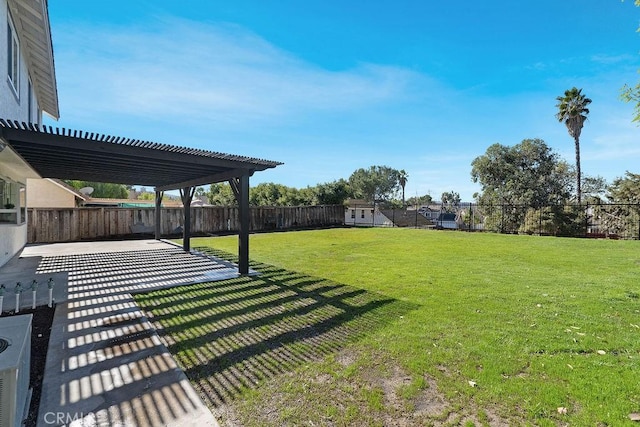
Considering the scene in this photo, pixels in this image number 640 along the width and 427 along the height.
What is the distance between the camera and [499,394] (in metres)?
2.53

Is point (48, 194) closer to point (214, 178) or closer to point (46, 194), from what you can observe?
point (46, 194)

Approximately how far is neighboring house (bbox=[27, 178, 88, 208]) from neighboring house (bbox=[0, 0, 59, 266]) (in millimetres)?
7694

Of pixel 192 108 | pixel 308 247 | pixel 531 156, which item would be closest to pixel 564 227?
pixel 531 156

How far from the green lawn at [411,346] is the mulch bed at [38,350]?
3.61 feet

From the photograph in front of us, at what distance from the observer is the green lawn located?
2369 millimetres

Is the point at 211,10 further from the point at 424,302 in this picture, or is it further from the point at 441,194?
the point at 441,194

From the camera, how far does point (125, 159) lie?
6.84 meters

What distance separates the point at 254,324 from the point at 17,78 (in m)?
7.96

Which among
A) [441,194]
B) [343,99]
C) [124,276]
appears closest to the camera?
[124,276]

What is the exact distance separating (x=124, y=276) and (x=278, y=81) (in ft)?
32.9

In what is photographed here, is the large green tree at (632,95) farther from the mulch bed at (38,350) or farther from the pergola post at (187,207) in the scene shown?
the pergola post at (187,207)

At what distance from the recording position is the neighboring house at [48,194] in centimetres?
1614

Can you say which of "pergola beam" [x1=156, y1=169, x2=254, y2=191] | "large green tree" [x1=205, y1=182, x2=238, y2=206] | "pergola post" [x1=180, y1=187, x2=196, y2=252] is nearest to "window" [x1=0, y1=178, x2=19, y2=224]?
"pergola beam" [x1=156, y1=169, x2=254, y2=191]
